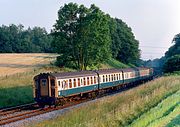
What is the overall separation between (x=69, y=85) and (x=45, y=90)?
220cm

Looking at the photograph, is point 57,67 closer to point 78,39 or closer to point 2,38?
point 78,39

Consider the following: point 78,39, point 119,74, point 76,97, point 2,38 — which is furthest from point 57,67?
point 2,38

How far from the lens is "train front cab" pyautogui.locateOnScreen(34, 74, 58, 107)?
2875 cm

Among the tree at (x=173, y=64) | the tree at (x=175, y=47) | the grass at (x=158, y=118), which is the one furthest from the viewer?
the tree at (x=175, y=47)

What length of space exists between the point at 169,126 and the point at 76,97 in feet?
69.3

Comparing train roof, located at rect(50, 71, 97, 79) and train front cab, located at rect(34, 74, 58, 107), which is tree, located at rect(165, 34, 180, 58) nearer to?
train roof, located at rect(50, 71, 97, 79)

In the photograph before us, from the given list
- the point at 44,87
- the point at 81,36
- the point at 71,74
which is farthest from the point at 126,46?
the point at 44,87

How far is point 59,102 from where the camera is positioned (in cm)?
2942

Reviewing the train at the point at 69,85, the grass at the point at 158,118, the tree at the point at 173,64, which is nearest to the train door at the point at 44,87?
the train at the point at 69,85

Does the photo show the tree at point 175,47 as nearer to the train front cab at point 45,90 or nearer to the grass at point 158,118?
the train front cab at point 45,90

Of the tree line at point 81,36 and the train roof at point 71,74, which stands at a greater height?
the tree line at point 81,36

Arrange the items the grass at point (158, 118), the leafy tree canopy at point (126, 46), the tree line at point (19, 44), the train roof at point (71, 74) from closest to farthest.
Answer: the grass at point (158, 118) < the train roof at point (71, 74) < the tree line at point (19, 44) < the leafy tree canopy at point (126, 46)

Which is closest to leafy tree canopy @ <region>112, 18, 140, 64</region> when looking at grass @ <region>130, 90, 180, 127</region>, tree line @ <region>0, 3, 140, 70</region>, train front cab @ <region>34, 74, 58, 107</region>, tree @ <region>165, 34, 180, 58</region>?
tree @ <region>165, 34, 180, 58</region>

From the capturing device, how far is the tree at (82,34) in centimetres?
5072
